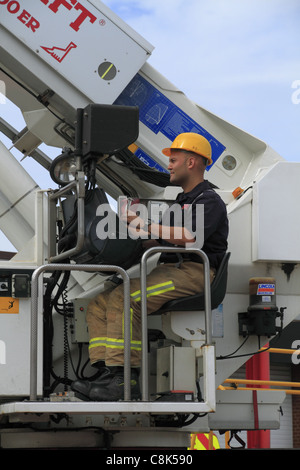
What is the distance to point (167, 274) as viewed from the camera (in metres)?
5.33

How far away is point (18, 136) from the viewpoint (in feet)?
22.6

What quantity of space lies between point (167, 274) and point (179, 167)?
0.84 meters

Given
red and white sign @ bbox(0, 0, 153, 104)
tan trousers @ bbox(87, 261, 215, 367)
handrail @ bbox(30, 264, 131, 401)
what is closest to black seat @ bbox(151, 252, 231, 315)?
tan trousers @ bbox(87, 261, 215, 367)

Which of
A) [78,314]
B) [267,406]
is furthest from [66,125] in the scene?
[267,406]

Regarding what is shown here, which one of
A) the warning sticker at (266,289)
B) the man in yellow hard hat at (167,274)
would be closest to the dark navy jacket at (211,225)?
the man in yellow hard hat at (167,274)

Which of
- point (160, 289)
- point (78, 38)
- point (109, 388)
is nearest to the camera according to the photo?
point (109, 388)

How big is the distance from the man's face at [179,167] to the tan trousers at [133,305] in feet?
2.17

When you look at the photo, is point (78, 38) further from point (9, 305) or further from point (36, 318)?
point (36, 318)

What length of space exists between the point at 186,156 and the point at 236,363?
1537 mm

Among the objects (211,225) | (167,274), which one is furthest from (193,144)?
(167,274)

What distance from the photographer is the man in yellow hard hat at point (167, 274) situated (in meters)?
5.05

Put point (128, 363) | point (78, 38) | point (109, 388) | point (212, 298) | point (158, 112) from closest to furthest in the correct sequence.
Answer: point (128, 363) < point (109, 388) < point (212, 298) < point (78, 38) < point (158, 112)

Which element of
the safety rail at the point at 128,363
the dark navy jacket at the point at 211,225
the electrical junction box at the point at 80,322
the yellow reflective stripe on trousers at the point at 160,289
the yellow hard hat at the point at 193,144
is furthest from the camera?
the yellow hard hat at the point at 193,144

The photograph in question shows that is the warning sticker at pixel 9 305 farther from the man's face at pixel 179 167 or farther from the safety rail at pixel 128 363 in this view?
the man's face at pixel 179 167
